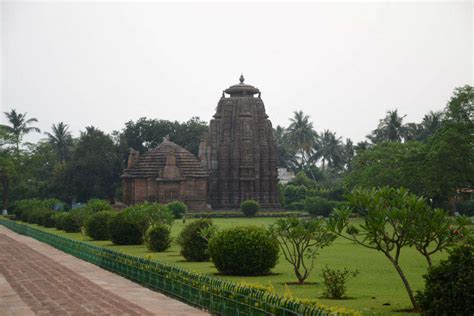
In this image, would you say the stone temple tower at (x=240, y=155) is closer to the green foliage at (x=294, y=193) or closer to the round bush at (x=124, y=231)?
the green foliage at (x=294, y=193)

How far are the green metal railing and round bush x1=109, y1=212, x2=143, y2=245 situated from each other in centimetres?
996

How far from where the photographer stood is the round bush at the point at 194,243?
2775 centimetres

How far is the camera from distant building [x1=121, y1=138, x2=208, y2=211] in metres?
80.2

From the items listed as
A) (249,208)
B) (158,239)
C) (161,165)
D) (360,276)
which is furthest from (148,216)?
(161,165)

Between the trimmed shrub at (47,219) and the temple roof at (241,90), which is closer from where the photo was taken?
the trimmed shrub at (47,219)

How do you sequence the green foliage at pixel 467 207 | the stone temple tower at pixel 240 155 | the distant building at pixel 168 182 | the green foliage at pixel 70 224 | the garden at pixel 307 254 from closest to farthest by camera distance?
the garden at pixel 307 254, the green foliage at pixel 70 224, the green foliage at pixel 467 207, the distant building at pixel 168 182, the stone temple tower at pixel 240 155

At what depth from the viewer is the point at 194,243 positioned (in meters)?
27.8

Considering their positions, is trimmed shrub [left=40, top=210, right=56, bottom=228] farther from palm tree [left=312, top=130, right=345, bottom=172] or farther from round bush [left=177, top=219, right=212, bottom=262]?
palm tree [left=312, top=130, right=345, bottom=172]

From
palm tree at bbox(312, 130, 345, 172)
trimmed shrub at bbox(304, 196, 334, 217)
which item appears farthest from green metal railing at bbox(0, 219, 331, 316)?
palm tree at bbox(312, 130, 345, 172)

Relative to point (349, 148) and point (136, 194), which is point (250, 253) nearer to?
point (136, 194)

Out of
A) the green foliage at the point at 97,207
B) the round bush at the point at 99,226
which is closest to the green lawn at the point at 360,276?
the round bush at the point at 99,226

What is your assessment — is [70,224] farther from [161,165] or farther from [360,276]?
[360,276]

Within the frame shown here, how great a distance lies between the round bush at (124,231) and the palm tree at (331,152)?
83.3 m

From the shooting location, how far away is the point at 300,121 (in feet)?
401
